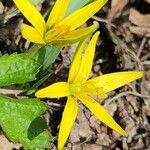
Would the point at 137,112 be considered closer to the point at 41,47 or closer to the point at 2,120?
the point at 41,47

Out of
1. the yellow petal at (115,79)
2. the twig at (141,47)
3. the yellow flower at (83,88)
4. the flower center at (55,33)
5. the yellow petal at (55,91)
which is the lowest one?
the twig at (141,47)

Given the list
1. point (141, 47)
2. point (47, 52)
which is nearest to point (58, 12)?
point (47, 52)

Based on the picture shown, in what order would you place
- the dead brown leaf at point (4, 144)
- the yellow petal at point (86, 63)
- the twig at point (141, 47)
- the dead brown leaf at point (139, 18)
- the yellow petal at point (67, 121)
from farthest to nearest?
the dead brown leaf at point (139, 18) < the twig at point (141, 47) < the dead brown leaf at point (4, 144) < the yellow petal at point (86, 63) < the yellow petal at point (67, 121)

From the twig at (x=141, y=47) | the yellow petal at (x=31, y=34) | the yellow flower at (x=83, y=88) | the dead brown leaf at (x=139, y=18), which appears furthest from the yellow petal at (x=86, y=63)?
the dead brown leaf at (x=139, y=18)

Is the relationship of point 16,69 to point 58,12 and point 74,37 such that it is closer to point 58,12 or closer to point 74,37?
point 74,37

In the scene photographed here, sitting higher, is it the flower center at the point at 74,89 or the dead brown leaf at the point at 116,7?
the flower center at the point at 74,89

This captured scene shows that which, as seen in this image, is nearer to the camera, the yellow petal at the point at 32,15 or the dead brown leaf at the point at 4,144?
the yellow petal at the point at 32,15

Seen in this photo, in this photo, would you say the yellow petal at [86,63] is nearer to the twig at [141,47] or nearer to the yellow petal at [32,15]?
the yellow petal at [32,15]

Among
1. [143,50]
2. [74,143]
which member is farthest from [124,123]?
[143,50]
